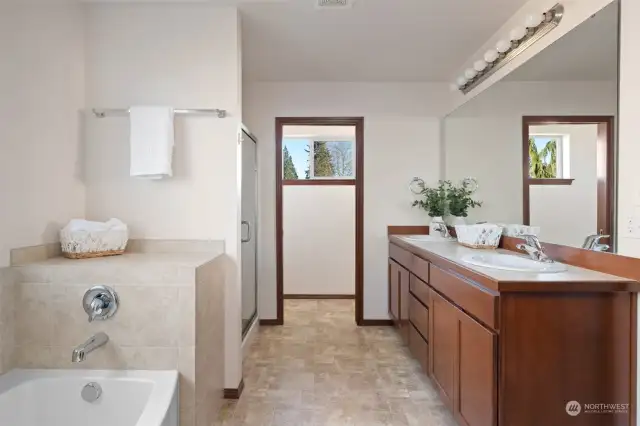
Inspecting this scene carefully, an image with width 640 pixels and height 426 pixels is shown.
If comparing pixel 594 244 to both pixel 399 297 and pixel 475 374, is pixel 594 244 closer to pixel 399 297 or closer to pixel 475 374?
pixel 475 374

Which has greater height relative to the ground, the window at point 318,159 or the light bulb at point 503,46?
the light bulb at point 503,46

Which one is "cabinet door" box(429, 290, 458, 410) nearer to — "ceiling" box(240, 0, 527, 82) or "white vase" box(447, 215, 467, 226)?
"white vase" box(447, 215, 467, 226)

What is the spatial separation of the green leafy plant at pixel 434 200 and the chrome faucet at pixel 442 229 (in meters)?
0.12

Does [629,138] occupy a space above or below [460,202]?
above

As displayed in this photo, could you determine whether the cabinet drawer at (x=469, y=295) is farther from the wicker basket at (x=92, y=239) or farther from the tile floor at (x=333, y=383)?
the wicker basket at (x=92, y=239)

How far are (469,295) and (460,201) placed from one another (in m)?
1.69

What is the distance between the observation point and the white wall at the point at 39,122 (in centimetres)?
170

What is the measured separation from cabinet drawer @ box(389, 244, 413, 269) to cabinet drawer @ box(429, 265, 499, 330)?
615 millimetres

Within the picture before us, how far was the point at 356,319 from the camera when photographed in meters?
3.69

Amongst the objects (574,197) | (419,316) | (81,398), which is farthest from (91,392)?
(574,197)

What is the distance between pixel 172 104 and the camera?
2273 mm

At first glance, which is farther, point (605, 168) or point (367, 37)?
point (367, 37)

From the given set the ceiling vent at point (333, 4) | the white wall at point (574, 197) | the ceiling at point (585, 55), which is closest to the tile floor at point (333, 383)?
the white wall at point (574, 197)

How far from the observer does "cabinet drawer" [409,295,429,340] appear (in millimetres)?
2338
